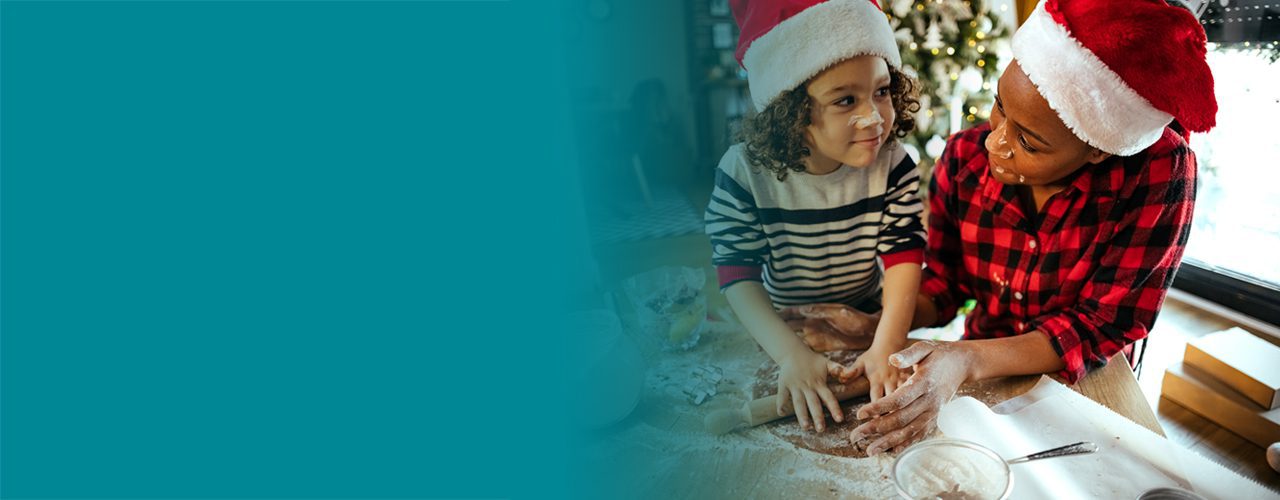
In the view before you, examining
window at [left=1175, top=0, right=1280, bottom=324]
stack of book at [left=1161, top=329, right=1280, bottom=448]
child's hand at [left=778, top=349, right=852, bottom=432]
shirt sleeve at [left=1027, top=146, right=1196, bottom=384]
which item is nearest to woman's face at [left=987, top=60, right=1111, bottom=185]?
shirt sleeve at [left=1027, top=146, right=1196, bottom=384]

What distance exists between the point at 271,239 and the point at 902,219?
745mm

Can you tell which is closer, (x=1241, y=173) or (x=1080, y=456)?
(x=1080, y=456)

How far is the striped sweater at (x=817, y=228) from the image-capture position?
72cm

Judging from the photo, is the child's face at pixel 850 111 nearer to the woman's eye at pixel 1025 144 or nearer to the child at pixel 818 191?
the child at pixel 818 191

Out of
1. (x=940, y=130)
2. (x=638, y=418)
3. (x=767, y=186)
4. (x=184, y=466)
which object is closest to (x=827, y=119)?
(x=767, y=186)

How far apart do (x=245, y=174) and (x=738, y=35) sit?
438 millimetres

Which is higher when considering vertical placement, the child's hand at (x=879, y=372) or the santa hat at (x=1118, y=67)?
the santa hat at (x=1118, y=67)

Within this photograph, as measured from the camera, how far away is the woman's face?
879 mm

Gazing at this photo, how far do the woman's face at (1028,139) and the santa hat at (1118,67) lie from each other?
0.05 feet

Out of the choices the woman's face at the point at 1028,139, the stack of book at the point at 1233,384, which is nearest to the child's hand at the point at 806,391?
the woman's face at the point at 1028,139

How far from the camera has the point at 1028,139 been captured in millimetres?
908

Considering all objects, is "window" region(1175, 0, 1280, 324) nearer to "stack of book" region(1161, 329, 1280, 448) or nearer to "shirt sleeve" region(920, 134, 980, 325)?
"stack of book" region(1161, 329, 1280, 448)

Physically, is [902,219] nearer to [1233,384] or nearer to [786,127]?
[786,127]

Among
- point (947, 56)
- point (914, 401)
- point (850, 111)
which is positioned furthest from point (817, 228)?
point (947, 56)
